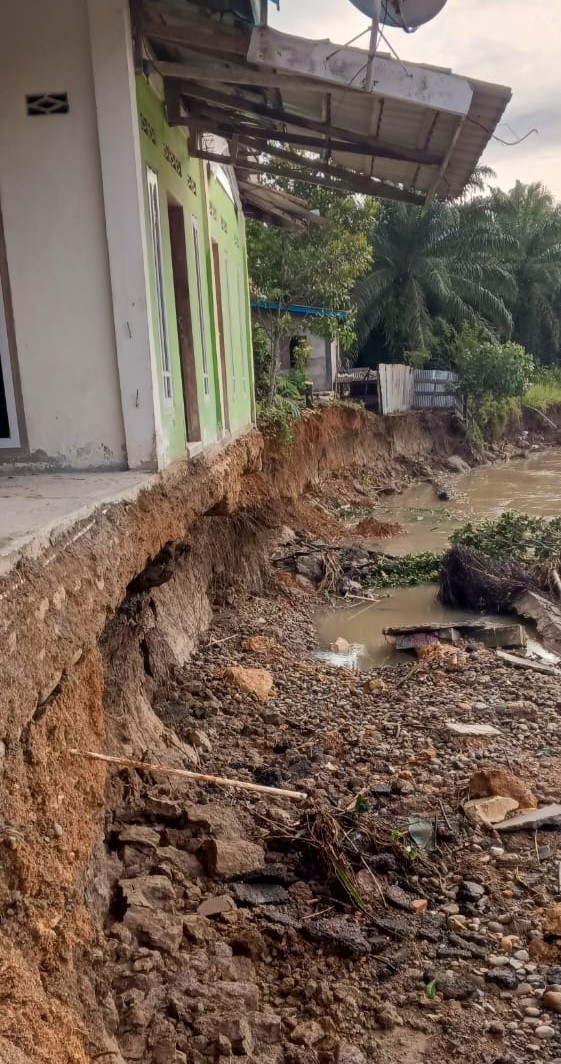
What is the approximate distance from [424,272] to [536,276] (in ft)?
31.8

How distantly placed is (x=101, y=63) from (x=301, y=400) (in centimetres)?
1388

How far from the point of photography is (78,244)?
5492 millimetres

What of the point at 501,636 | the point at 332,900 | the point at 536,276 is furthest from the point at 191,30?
the point at 536,276

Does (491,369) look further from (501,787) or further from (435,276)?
(501,787)

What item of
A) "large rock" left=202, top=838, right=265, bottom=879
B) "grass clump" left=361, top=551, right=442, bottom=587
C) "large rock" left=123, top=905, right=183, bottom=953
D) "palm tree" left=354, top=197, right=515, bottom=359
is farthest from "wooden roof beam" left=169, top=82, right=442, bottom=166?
"palm tree" left=354, top=197, right=515, bottom=359

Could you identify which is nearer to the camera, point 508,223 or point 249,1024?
point 249,1024

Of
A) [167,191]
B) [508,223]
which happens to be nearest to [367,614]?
[167,191]

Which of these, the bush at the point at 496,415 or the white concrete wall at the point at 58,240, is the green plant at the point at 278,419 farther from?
the bush at the point at 496,415

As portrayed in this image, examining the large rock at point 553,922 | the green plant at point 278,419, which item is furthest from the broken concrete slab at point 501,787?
the green plant at point 278,419

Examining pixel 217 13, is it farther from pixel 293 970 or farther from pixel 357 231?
pixel 357 231

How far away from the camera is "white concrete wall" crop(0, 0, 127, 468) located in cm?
530

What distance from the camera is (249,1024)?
3.53 meters

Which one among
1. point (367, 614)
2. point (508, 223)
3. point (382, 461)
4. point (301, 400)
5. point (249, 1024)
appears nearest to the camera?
point (249, 1024)

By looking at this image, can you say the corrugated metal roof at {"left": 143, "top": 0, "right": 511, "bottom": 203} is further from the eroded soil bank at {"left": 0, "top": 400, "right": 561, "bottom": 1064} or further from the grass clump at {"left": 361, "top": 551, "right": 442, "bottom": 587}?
the grass clump at {"left": 361, "top": 551, "right": 442, "bottom": 587}
